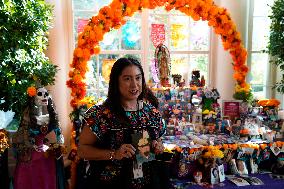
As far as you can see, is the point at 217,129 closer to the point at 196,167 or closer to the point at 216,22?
the point at 196,167

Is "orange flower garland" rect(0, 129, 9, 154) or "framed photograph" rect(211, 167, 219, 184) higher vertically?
"orange flower garland" rect(0, 129, 9, 154)

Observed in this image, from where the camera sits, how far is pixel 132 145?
1.56 metres

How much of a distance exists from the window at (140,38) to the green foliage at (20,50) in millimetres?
1129

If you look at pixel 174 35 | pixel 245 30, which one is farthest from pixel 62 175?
pixel 245 30

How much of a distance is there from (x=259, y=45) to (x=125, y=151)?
3442 millimetres

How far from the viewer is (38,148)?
99.1 inches

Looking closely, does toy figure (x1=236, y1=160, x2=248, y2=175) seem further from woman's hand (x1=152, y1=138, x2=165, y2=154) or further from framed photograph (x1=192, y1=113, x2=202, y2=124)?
woman's hand (x1=152, y1=138, x2=165, y2=154)

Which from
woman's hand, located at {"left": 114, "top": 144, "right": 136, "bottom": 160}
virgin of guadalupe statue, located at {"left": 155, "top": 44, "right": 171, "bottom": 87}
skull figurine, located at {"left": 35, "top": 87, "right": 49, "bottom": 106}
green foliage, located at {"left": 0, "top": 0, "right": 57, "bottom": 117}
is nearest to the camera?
woman's hand, located at {"left": 114, "top": 144, "right": 136, "bottom": 160}

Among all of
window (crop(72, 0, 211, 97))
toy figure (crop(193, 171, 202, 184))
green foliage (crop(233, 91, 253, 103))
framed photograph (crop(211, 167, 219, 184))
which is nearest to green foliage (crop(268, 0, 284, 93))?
green foliage (crop(233, 91, 253, 103))

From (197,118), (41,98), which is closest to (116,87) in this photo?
(41,98)

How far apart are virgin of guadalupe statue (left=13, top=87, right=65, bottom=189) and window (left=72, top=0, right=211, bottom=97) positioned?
58.0 inches

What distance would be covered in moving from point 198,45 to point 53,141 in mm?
2533

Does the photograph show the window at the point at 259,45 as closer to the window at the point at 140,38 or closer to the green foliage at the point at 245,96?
the window at the point at 140,38

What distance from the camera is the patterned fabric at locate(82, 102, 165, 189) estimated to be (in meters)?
1.60
